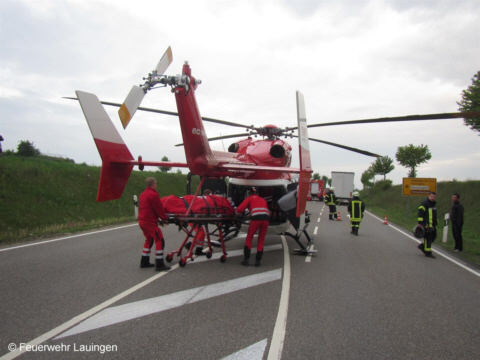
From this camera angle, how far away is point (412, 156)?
42.0 m

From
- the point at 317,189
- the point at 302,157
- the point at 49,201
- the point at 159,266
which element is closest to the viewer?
the point at 302,157

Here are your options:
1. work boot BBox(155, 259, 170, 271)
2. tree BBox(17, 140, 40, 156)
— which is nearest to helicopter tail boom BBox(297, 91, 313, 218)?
work boot BBox(155, 259, 170, 271)

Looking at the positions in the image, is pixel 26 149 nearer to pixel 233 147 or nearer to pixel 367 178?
pixel 233 147

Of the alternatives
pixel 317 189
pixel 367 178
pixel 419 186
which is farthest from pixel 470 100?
pixel 367 178

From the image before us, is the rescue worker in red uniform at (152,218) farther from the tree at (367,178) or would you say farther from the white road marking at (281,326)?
the tree at (367,178)

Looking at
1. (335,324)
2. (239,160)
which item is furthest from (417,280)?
(239,160)

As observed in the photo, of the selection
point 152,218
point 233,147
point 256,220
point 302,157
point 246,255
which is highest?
point 233,147

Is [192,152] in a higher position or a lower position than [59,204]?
higher

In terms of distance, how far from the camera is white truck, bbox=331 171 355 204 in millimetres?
35500

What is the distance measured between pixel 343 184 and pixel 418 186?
520 inches

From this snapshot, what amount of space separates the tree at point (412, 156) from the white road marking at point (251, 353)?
44.6 m

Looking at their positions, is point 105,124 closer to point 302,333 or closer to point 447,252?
point 302,333

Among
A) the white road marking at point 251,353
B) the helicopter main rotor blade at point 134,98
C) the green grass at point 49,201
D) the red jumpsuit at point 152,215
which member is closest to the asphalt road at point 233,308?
the white road marking at point 251,353

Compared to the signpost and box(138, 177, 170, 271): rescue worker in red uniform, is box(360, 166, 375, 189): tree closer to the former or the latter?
the signpost
